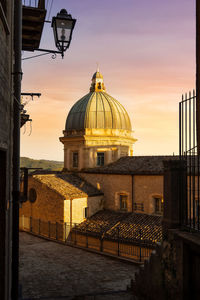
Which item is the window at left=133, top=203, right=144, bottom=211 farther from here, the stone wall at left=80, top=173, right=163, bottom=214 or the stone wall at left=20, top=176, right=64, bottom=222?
the stone wall at left=20, top=176, right=64, bottom=222

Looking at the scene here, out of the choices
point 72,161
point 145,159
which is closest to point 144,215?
point 145,159

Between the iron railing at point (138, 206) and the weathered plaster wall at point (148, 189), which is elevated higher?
the weathered plaster wall at point (148, 189)

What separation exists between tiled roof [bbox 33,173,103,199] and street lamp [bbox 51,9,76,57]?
16590mm

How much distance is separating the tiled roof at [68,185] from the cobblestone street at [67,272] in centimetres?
779

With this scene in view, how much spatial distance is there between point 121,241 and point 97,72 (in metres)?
20.7

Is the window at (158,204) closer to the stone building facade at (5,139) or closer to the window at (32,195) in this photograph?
the window at (32,195)

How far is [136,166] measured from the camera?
81.5 ft

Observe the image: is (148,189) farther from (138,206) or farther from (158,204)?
(138,206)

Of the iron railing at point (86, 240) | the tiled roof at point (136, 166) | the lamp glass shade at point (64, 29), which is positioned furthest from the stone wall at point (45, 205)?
the lamp glass shade at point (64, 29)

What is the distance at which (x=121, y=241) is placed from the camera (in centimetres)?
1902

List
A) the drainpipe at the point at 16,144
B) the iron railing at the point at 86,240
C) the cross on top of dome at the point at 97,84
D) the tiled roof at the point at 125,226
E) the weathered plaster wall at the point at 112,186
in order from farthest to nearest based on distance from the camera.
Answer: the cross on top of dome at the point at 97,84, the weathered plaster wall at the point at 112,186, the tiled roof at the point at 125,226, the iron railing at the point at 86,240, the drainpipe at the point at 16,144

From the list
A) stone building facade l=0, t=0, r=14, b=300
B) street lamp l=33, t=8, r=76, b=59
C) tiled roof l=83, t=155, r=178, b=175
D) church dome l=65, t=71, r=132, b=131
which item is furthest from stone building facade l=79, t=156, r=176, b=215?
stone building facade l=0, t=0, r=14, b=300

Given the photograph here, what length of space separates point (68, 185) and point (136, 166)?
19.1ft

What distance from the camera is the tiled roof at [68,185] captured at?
23.5m
